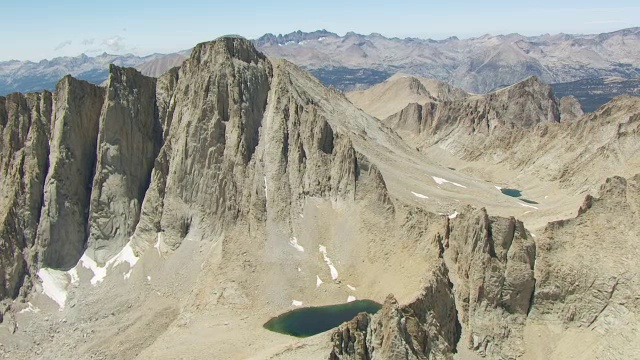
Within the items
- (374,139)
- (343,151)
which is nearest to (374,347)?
(343,151)

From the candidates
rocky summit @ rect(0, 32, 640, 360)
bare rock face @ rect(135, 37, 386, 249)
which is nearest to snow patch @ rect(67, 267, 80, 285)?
rocky summit @ rect(0, 32, 640, 360)

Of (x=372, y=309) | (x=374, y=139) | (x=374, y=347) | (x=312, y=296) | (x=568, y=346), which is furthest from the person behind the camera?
(x=374, y=139)

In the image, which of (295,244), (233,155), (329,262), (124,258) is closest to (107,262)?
(124,258)

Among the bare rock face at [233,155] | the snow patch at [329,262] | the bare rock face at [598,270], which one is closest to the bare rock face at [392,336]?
the bare rock face at [598,270]

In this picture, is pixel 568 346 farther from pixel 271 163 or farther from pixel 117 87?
pixel 117 87

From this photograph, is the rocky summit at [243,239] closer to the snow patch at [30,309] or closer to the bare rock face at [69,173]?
the bare rock face at [69,173]

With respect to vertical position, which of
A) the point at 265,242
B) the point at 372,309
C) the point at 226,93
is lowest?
the point at 372,309
